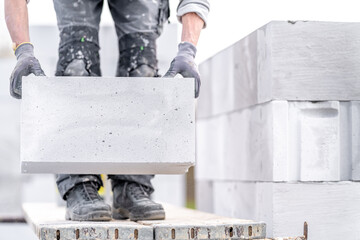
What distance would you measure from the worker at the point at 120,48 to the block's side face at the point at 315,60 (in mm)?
401

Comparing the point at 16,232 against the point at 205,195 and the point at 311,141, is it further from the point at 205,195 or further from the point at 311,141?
the point at 311,141

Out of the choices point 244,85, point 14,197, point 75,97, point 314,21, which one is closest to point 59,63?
point 75,97

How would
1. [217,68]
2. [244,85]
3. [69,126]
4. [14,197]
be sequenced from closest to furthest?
1. [69,126]
2. [244,85]
3. [217,68]
4. [14,197]

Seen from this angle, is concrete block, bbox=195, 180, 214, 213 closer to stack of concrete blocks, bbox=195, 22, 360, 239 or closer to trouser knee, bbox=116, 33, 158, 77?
stack of concrete blocks, bbox=195, 22, 360, 239

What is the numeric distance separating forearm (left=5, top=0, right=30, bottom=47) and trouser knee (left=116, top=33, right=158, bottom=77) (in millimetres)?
538

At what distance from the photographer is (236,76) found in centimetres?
371

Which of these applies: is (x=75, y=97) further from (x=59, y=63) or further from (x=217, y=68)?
(x=217, y=68)

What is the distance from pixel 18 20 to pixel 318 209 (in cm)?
167

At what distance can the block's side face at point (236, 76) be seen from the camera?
3.16 metres

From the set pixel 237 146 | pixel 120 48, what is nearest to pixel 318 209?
pixel 237 146

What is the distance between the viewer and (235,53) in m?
3.73

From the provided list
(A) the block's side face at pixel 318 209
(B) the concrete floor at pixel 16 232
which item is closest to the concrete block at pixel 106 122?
(A) the block's side face at pixel 318 209

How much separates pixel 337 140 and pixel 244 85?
709 mm

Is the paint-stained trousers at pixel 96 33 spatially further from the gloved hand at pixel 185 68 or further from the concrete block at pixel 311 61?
the concrete block at pixel 311 61
